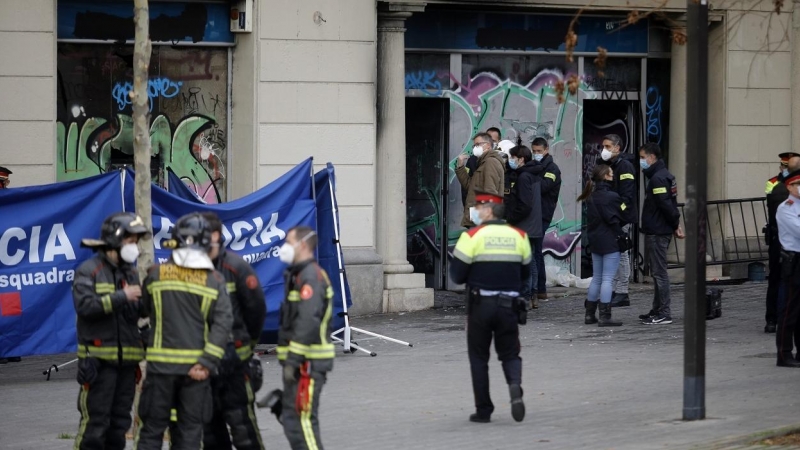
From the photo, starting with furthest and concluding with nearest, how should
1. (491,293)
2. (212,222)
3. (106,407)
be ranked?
(491,293) < (106,407) < (212,222)

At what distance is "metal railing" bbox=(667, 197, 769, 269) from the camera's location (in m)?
19.4

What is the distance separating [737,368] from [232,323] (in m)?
5.94

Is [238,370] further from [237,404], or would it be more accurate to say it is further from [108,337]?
[108,337]

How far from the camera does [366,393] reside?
11625 mm

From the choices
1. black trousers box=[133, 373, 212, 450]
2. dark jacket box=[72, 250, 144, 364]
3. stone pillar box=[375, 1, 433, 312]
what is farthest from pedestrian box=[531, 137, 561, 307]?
black trousers box=[133, 373, 212, 450]

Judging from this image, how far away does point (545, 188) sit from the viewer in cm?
1731

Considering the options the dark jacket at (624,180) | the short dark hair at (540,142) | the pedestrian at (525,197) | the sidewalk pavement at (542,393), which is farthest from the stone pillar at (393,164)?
the dark jacket at (624,180)

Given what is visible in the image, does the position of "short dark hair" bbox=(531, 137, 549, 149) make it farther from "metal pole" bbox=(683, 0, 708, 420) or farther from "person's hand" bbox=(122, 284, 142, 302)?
"person's hand" bbox=(122, 284, 142, 302)

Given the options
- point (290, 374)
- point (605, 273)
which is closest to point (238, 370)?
point (290, 374)

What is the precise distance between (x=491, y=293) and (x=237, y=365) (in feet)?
7.78

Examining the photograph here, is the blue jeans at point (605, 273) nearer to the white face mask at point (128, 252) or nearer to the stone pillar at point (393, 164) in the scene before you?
the stone pillar at point (393, 164)

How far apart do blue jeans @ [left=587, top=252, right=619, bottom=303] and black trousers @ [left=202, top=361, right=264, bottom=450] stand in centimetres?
751

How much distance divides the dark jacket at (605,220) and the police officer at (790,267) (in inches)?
115

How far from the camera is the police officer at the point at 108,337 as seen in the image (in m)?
8.69
